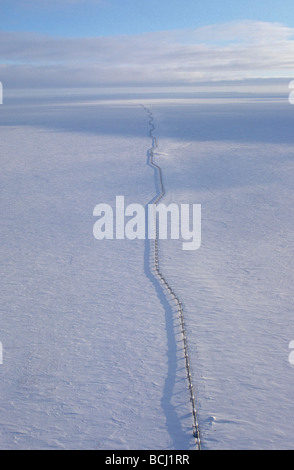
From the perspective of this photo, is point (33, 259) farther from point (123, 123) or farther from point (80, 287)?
point (123, 123)

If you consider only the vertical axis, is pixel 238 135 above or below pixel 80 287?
above

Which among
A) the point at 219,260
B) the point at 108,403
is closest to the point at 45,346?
the point at 108,403

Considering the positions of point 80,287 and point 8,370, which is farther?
point 80,287

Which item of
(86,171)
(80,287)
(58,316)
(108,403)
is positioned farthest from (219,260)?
(86,171)

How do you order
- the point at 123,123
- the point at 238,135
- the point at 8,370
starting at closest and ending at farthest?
1. the point at 8,370
2. the point at 238,135
3. the point at 123,123

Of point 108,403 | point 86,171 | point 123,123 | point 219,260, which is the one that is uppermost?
point 123,123

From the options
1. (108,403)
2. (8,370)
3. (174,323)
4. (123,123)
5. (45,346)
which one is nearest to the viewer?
(108,403)
